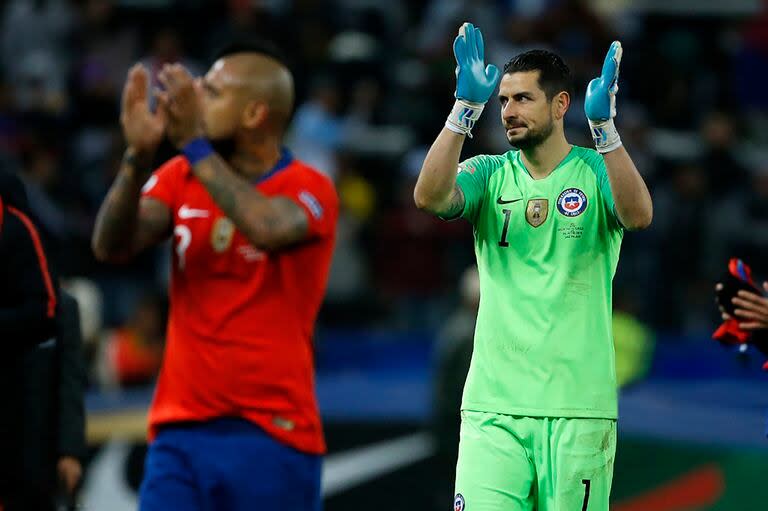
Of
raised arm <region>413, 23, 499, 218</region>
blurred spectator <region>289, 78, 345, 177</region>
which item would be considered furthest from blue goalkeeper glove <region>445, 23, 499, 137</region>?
blurred spectator <region>289, 78, 345, 177</region>

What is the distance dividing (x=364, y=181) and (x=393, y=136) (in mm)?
701

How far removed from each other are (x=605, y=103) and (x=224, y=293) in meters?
1.54

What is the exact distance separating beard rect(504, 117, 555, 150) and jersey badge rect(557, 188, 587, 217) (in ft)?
0.68

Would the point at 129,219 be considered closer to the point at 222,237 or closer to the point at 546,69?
the point at 222,237

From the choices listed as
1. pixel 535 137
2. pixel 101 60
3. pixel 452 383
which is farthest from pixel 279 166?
pixel 101 60

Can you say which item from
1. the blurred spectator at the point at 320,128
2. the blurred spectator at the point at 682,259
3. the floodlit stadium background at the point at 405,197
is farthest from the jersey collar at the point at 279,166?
the blurred spectator at the point at 682,259

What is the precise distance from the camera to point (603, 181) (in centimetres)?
491

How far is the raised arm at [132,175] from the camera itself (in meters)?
5.10

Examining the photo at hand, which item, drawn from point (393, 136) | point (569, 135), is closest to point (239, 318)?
point (569, 135)

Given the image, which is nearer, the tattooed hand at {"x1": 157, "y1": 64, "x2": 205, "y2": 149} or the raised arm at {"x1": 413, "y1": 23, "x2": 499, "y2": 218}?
the raised arm at {"x1": 413, "y1": 23, "x2": 499, "y2": 218}

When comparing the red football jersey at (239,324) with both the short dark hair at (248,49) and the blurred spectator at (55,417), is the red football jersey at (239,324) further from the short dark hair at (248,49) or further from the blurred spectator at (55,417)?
the short dark hair at (248,49)

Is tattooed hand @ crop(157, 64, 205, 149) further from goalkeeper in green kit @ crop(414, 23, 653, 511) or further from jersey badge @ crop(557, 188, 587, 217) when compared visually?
jersey badge @ crop(557, 188, 587, 217)

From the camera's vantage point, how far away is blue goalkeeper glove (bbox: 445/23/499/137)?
481 cm

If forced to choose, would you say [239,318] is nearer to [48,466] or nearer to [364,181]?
[48,466]
